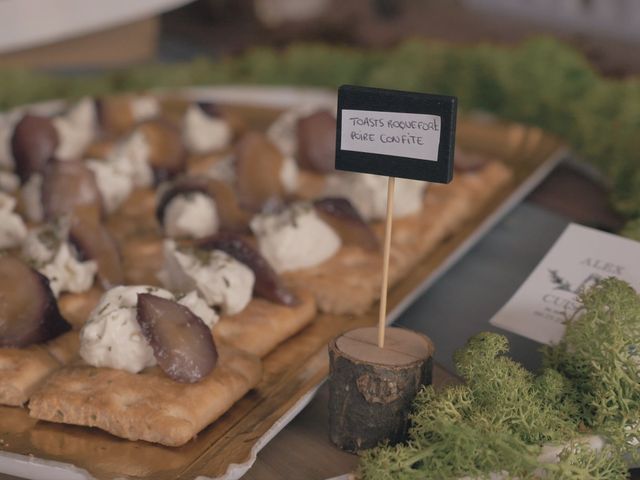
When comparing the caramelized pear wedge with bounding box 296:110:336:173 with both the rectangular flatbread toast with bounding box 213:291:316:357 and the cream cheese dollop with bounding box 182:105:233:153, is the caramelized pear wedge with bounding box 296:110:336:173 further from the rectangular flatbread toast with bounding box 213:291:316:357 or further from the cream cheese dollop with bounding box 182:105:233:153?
the rectangular flatbread toast with bounding box 213:291:316:357

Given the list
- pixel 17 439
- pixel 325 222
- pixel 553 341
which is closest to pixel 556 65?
pixel 325 222

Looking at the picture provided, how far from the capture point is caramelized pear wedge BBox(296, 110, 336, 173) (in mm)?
3070

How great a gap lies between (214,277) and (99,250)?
0.41 m

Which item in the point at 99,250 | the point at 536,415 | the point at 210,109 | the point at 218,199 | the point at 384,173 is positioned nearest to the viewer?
the point at 536,415

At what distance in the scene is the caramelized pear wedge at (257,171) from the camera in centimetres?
278

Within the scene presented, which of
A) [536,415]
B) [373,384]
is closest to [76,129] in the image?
[373,384]

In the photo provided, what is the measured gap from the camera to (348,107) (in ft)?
5.49

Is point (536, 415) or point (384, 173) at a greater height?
point (384, 173)

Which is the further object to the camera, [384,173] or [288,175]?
[288,175]

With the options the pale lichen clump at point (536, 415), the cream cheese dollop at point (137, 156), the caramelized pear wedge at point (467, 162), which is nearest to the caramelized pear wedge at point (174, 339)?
the pale lichen clump at point (536, 415)

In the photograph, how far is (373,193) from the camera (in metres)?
2.67

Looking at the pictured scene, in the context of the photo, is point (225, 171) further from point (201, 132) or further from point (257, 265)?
point (257, 265)

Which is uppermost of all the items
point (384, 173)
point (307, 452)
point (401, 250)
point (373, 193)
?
point (384, 173)

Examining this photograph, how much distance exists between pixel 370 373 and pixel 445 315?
0.76 meters
